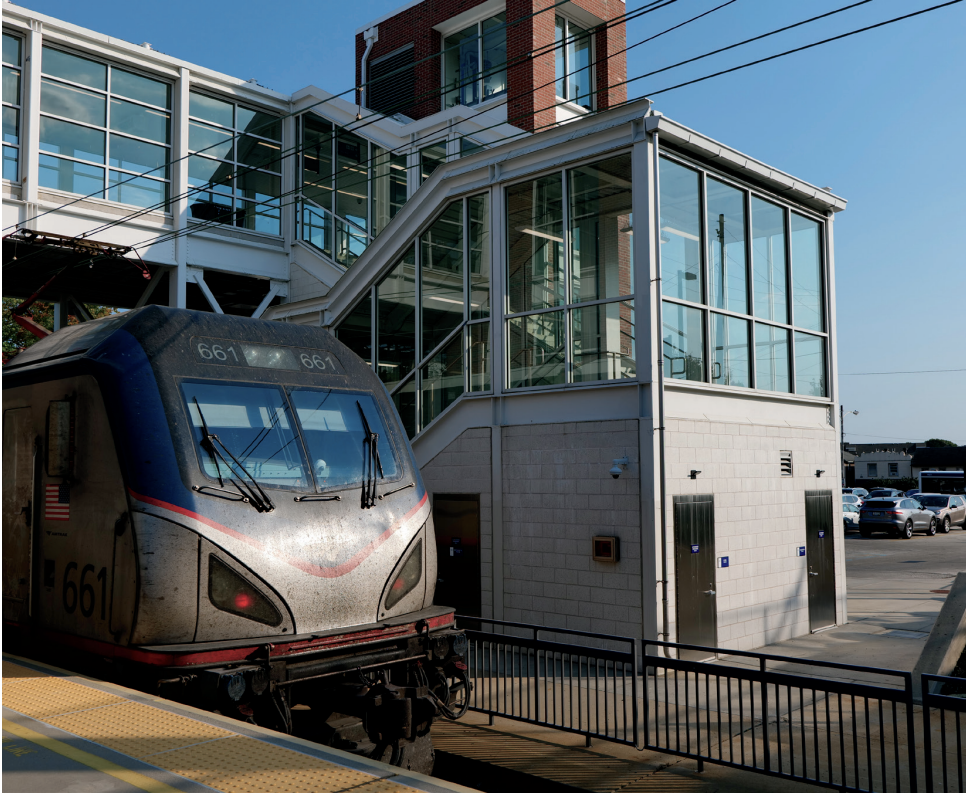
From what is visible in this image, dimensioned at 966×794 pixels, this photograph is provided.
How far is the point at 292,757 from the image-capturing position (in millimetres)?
4527

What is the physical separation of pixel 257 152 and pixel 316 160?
5.11 feet

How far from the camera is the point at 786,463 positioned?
1333cm

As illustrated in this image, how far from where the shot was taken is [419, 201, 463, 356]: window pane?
530 inches

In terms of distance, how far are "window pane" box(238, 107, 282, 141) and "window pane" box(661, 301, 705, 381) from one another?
14804 mm

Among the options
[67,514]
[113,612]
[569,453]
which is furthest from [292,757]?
[569,453]

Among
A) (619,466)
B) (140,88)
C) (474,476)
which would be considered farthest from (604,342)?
(140,88)

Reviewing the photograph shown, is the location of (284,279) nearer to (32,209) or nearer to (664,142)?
(32,209)

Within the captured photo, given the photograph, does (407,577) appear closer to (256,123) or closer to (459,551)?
(459,551)

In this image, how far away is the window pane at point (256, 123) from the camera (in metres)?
22.9

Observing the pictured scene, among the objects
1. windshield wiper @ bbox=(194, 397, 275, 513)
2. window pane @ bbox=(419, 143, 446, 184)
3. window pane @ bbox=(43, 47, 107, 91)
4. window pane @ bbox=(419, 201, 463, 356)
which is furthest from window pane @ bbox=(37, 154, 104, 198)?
windshield wiper @ bbox=(194, 397, 275, 513)

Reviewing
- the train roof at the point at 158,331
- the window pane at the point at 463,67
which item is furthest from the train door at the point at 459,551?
the window pane at the point at 463,67

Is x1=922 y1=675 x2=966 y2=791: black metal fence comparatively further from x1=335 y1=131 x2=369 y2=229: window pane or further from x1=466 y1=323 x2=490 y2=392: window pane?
x1=335 y1=131 x2=369 y2=229: window pane

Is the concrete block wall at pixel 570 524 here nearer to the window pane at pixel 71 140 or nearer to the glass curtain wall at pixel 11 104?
the glass curtain wall at pixel 11 104

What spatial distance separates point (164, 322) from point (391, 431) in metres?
2.09
